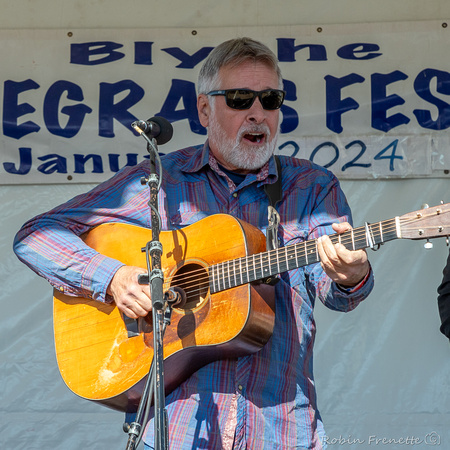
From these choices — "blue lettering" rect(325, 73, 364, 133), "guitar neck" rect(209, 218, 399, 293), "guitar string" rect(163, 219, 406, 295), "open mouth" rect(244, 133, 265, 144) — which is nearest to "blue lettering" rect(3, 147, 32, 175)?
"blue lettering" rect(325, 73, 364, 133)

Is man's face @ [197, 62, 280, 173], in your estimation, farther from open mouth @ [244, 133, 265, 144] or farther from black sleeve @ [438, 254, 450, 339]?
black sleeve @ [438, 254, 450, 339]

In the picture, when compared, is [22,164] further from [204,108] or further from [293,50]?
[293,50]

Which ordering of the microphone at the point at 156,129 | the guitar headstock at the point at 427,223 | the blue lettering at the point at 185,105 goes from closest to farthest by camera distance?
1. the guitar headstock at the point at 427,223
2. the microphone at the point at 156,129
3. the blue lettering at the point at 185,105

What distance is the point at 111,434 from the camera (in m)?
4.62

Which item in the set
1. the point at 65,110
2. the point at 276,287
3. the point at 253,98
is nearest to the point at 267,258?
the point at 276,287

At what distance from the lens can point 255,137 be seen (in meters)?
3.34

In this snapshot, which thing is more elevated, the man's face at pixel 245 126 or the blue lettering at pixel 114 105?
the blue lettering at pixel 114 105

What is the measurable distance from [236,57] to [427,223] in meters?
1.29

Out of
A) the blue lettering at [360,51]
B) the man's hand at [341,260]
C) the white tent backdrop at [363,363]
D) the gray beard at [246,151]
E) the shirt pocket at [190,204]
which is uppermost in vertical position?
the blue lettering at [360,51]

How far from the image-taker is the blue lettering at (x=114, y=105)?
4770 millimetres

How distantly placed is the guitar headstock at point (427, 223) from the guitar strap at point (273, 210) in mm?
551

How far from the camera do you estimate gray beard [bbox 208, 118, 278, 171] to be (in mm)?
3287

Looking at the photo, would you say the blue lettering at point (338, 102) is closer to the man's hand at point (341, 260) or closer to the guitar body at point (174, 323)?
the guitar body at point (174, 323)

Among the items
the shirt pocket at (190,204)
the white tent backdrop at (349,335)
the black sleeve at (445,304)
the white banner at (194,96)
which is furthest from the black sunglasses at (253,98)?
the white tent backdrop at (349,335)
